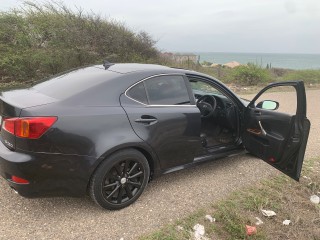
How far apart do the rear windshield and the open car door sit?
2.08 metres

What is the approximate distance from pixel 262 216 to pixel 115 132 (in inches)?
73.6

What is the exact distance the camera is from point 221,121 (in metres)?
4.95

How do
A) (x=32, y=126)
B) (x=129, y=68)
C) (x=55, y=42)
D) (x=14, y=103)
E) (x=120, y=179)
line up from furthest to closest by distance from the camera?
(x=55, y=42), (x=129, y=68), (x=120, y=179), (x=14, y=103), (x=32, y=126)

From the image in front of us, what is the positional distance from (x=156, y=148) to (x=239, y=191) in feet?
4.18

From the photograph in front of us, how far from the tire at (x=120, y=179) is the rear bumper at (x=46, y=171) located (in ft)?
0.48

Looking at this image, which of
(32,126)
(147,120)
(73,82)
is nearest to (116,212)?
(147,120)

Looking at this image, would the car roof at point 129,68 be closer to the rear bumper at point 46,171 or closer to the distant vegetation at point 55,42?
the rear bumper at point 46,171

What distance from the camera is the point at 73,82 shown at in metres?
3.59

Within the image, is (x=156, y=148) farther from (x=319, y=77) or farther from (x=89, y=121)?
(x=319, y=77)

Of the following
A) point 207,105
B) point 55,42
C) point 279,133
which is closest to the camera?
point 279,133

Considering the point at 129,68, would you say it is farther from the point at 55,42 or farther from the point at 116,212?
the point at 55,42

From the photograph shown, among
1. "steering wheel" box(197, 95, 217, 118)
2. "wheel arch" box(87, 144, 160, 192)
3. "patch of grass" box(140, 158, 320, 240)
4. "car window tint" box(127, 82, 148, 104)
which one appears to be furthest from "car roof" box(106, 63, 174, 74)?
"patch of grass" box(140, 158, 320, 240)

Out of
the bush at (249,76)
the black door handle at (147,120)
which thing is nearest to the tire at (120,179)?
the black door handle at (147,120)

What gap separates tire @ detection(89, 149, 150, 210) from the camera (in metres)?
3.21
